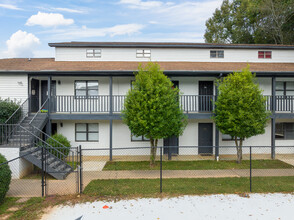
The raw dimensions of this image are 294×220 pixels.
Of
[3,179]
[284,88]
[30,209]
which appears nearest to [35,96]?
[3,179]

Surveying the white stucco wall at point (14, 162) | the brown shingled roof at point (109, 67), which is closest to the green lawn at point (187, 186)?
the white stucco wall at point (14, 162)

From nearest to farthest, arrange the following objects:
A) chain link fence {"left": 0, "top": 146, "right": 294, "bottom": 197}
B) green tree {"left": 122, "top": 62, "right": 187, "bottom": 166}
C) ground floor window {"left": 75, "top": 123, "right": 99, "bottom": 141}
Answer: chain link fence {"left": 0, "top": 146, "right": 294, "bottom": 197}, green tree {"left": 122, "top": 62, "right": 187, "bottom": 166}, ground floor window {"left": 75, "top": 123, "right": 99, "bottom": 141}

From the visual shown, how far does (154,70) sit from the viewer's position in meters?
10.4

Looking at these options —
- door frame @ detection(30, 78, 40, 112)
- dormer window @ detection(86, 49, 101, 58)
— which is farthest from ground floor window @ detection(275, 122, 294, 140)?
door frame @ detection(30, 78, 40, 112)

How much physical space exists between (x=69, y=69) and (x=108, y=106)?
3.23 m

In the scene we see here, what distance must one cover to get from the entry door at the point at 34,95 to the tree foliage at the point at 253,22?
27403 mm

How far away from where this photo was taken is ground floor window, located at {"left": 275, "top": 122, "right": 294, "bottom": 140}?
14719mm

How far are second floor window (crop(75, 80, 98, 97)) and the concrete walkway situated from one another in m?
5.87

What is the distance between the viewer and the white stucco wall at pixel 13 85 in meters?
12.9

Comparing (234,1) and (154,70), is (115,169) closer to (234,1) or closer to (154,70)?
(154,70)

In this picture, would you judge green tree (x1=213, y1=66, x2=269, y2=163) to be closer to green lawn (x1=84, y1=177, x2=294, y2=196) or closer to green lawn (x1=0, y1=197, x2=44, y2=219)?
green lawn (x1=84, y1=177, x2=294, y2=196)

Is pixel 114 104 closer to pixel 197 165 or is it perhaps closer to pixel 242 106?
pixel 197 165

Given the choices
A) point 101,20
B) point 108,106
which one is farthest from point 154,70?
point 101,20

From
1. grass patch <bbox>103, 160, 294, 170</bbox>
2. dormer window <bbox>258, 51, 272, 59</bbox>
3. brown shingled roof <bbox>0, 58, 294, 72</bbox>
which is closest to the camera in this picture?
grass patch <bbox>103, 160, 294, 170</bbox>
